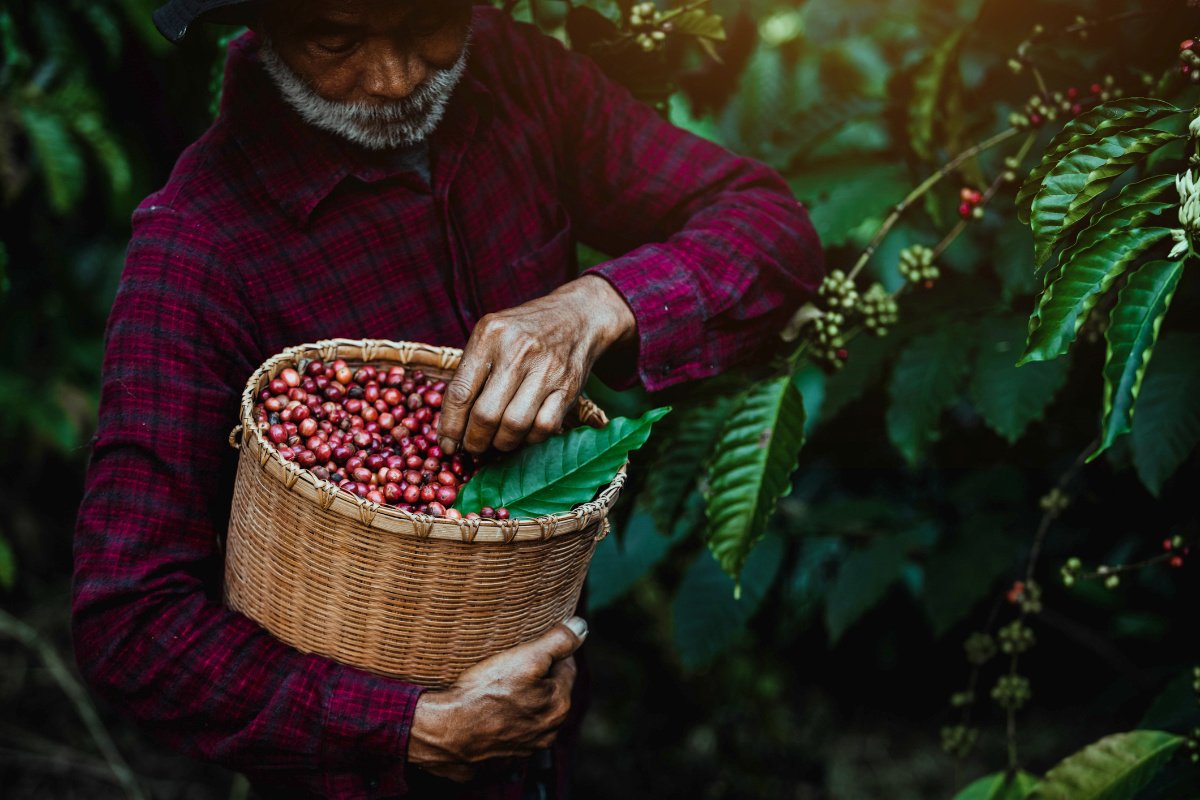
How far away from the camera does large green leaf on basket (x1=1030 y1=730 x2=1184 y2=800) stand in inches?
56.2

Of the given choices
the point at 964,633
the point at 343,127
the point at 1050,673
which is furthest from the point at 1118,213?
the point at 1050,673

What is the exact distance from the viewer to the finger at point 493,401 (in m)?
1.17

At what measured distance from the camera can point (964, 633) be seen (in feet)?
9.37

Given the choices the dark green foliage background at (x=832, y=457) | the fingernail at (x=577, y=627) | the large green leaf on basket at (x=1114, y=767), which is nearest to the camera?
the fingernail at (x=577, y=627)

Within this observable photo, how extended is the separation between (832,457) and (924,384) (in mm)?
1026

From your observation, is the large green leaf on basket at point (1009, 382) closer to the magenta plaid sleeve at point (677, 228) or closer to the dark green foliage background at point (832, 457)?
the dark green foliage background at point (832, 457)

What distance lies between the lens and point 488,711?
46.8 inches

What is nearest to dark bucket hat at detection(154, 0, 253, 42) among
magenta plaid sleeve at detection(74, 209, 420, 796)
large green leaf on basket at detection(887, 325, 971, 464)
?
magenta plaid sleeve at detection(74, 209, 420, 796)

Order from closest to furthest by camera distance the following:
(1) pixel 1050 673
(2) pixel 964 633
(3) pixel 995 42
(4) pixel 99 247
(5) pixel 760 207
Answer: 1. (5) pixel 760 207
2. (3) pixel 995 42
3. (2) pixel 964 633
4. (1) pixel 1050 673
5. (4) pixel 99 247

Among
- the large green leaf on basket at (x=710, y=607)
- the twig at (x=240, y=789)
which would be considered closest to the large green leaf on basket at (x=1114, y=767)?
the large green leaf on basket at (x=710, y=607)

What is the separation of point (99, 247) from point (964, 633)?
290 cm

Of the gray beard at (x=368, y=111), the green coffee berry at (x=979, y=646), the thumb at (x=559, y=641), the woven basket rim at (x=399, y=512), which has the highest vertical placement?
the gray beard at (x=368, y=111)

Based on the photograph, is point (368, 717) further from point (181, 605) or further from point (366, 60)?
point (366, 60)

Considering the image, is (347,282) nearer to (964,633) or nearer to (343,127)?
(343,127)
